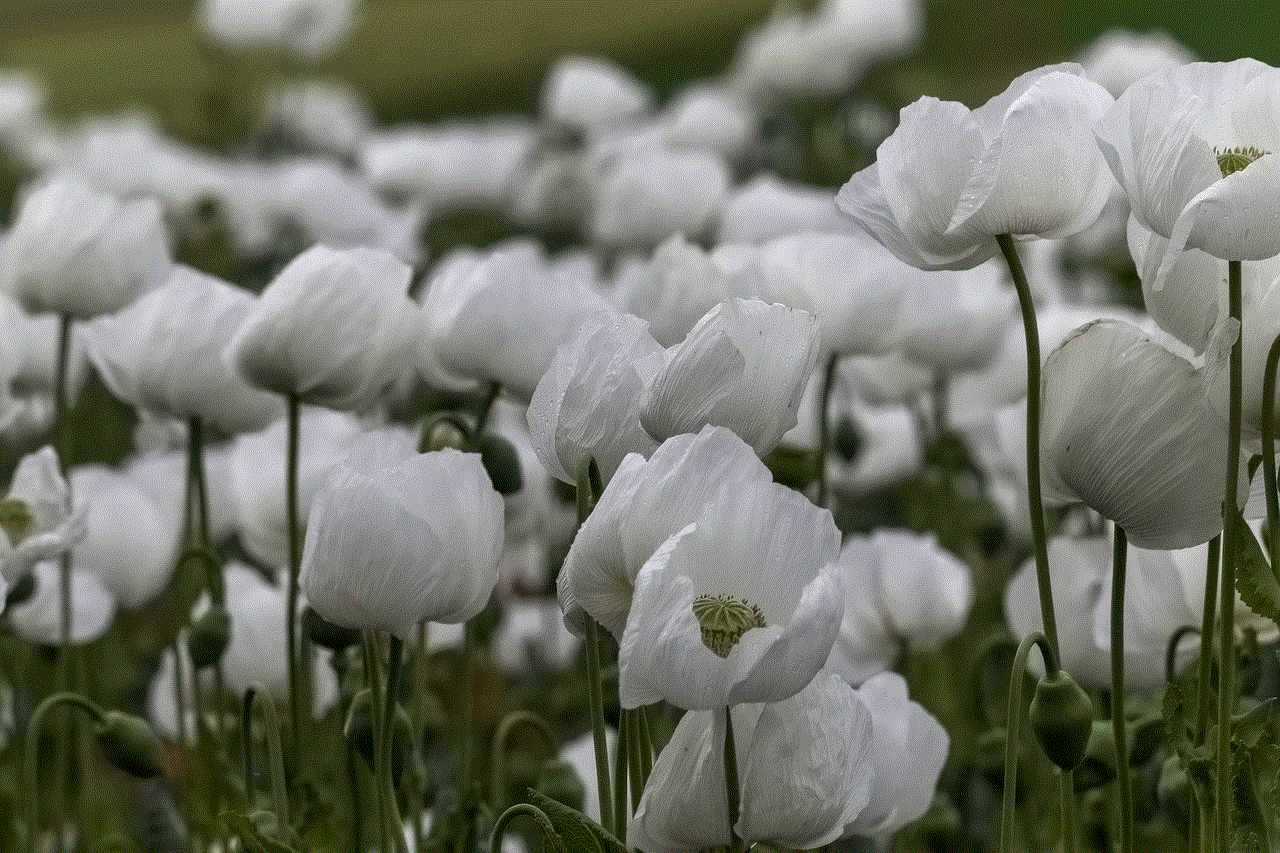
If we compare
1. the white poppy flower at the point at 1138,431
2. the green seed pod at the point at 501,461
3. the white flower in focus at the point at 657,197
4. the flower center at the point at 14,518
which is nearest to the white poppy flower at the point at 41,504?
the flower center at the point at 14,518

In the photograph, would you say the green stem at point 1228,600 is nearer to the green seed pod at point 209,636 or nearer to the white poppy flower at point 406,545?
the white poppy flower at point 406,545

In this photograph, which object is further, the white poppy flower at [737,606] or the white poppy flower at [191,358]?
the white poppy flower at [191,358]

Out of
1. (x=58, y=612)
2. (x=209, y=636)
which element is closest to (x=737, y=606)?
(x=209, y=636)

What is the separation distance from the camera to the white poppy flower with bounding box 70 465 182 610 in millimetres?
1536

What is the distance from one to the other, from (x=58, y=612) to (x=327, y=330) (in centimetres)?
50

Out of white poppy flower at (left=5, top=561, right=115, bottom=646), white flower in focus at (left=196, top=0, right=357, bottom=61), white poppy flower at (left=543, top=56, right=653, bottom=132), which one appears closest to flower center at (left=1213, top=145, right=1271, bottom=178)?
white poppy flower at (left=5, top=561, right=115, bottom=646)

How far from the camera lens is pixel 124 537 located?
156 centimetres

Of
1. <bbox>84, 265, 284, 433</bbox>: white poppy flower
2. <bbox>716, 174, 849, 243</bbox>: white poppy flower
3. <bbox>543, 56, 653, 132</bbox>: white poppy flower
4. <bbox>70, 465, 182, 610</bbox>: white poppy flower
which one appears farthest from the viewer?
<bbox>543, 56, 653, 132</bbox>: white poppy flower

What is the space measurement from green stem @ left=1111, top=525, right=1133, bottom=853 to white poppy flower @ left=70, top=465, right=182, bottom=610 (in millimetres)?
940

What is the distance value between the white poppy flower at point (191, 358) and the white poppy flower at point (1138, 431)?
0.61m

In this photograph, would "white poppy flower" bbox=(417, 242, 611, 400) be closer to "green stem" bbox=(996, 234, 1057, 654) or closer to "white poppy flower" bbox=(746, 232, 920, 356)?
"white poppy flower" bbox=(746, 232, 920, 356)

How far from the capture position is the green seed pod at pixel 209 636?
1.12m

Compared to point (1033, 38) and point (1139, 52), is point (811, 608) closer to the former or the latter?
point (1139, 52)

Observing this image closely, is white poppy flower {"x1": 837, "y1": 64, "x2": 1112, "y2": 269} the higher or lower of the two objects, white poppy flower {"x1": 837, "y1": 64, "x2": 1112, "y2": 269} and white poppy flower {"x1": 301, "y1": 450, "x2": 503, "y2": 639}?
the higher
